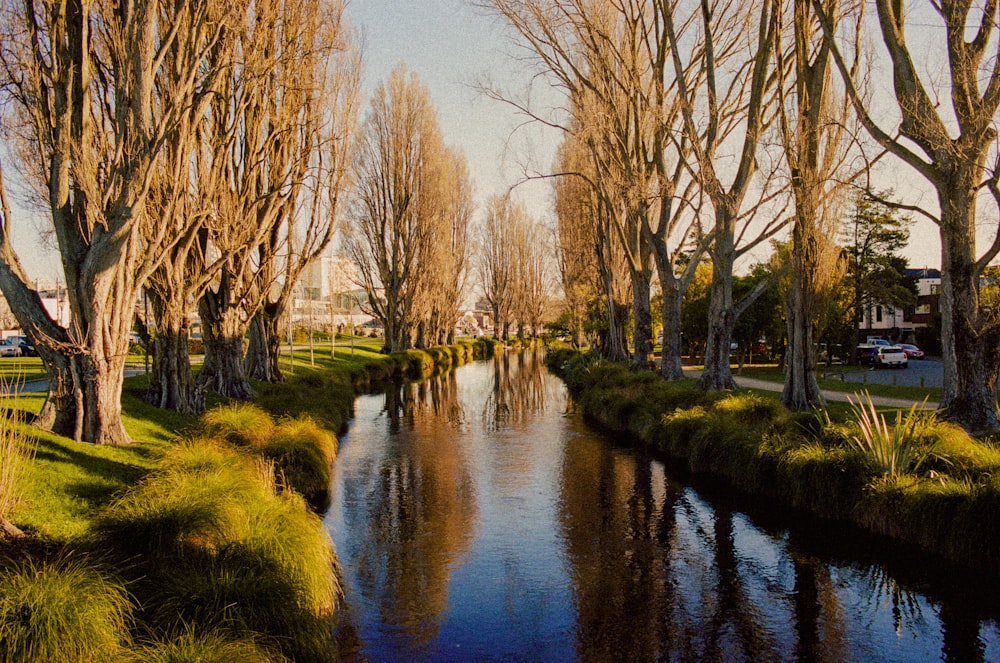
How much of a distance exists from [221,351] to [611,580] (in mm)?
11987

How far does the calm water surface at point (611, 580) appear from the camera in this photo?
5.95m

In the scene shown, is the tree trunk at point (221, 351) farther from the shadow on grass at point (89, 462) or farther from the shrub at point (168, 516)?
the shrub at point (168, 516)

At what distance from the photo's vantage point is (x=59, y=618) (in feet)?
13.5

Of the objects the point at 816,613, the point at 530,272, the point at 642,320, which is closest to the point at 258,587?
the point at 816,613

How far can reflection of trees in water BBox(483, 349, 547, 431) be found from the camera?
19.8 meters

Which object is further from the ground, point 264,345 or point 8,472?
point 264,345

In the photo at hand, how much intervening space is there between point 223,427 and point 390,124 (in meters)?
29.1

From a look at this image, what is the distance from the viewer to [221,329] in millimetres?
16422

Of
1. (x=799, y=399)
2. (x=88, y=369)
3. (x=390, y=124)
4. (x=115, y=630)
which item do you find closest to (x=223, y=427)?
(x=88, y=369)

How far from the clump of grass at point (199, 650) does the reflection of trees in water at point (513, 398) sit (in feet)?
44.1

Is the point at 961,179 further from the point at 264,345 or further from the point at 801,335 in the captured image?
the point at 264,345

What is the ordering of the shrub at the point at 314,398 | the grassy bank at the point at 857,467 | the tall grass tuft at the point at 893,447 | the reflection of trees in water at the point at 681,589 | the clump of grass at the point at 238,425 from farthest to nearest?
the shrub at the point at 314,398 < the clump of grass at the point at 238,425 < the tall grass tuft at the point at 893,447 < the grassy bank at the point at 857,467 < the reflection of trees in water at the point at 681,589

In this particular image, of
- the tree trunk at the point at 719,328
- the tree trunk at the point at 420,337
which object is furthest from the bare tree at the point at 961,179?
the tree trunk at the point at 420,337

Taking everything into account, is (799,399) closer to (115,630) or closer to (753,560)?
(753,560)
